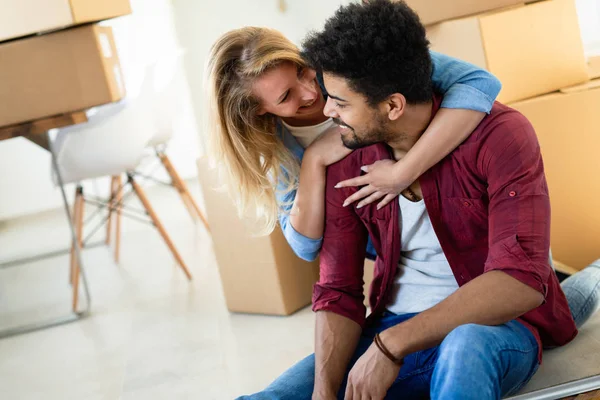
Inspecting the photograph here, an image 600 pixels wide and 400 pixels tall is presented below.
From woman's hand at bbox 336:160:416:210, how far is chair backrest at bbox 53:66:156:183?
5.28 ft

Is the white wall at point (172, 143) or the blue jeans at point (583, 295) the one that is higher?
the white wall at point (172, 143)

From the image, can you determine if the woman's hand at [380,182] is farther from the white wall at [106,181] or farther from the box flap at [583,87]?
the white wall at [106,181]

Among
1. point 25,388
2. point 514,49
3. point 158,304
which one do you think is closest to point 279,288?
point 158,304

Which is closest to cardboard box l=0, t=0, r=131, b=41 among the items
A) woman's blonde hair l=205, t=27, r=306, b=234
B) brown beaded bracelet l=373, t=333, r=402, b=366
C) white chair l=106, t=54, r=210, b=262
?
white chair l=106, t=54, r=210, b=262

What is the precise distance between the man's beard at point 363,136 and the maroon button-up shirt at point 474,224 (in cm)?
10

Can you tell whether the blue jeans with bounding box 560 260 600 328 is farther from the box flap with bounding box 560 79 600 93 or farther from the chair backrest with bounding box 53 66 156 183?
the chair backrest with bounding box 53 66 156 183

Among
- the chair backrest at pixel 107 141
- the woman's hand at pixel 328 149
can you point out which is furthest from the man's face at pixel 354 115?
the chair backrest at pixel 107 141

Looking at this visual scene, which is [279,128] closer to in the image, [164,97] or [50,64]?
[50,64]

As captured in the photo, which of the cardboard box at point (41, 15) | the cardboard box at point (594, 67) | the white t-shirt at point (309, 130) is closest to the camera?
the white t-shirt at point (309, 130)

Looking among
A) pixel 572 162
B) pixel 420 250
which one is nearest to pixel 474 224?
pixel 420 250

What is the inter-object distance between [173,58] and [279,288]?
1.33 metres

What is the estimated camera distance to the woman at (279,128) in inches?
56.3

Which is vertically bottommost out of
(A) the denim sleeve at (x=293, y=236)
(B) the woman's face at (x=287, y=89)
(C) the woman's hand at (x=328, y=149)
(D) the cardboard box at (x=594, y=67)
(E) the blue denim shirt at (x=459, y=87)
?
(A) the denim sleeve at (x=293, y=236)

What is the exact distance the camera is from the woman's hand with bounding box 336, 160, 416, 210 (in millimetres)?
1381
